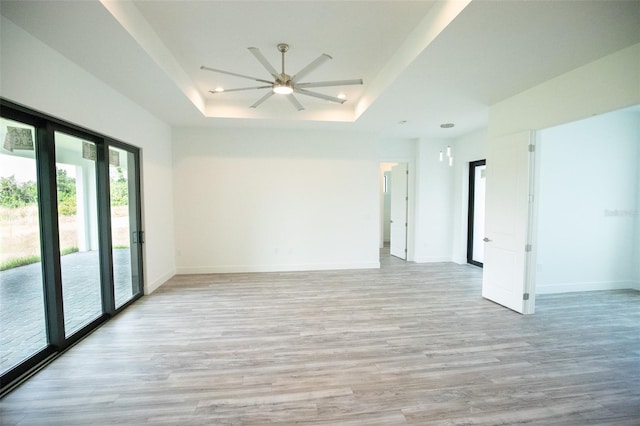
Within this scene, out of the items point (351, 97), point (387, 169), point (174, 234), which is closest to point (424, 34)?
point (351, 97)

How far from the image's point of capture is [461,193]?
6301 millimetres

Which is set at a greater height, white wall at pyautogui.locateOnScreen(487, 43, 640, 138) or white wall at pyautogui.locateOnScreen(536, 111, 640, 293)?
white wall at pyautogui.locateOnScreen(487, 43, 640, 138)

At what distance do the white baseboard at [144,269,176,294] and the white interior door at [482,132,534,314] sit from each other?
5284mm

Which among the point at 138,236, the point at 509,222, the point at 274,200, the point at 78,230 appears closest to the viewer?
the point at 78,230

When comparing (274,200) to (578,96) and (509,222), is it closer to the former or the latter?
(509,222)

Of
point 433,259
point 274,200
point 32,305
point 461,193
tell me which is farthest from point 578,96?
point 32,305

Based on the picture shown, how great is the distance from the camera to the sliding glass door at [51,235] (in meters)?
2.34

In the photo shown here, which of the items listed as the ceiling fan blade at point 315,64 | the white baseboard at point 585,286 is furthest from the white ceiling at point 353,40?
the white baseboard at point 585,286

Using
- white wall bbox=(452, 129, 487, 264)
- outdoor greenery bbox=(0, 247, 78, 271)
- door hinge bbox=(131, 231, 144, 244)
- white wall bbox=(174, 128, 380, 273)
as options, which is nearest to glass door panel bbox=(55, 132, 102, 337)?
outdoor greenery bbox=(0, 247, 78, 271)

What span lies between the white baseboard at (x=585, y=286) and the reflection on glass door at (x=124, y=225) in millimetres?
6413

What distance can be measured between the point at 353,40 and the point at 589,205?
4649mm

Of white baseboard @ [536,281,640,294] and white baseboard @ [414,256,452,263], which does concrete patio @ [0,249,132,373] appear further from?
white baseboard @ [536,281,640,294]

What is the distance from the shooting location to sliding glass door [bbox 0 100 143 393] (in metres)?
2.34

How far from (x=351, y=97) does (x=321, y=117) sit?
0.71 m
